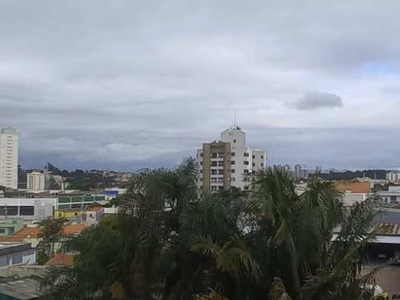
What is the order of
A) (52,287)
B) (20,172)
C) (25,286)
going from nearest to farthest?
(52,287), (25,286), (20,172)

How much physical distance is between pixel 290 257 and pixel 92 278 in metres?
3.19

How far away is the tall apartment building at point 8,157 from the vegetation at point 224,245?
5794 inches

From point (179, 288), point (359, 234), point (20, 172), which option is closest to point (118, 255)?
point (179, 288)

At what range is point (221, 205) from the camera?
8.91 metres

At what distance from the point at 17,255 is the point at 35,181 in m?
126

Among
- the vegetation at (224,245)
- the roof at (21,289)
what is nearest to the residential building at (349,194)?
the vegetation at (224,245)

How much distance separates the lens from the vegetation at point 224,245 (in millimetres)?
8070

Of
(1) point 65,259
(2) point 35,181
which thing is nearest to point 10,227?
(1) point 65,259

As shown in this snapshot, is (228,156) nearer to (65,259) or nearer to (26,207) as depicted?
(26,207)

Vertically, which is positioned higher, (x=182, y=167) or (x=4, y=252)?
(x=182, y=167)

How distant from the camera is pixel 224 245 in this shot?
26.8 ft

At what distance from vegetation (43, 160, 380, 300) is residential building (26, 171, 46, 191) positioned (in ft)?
503

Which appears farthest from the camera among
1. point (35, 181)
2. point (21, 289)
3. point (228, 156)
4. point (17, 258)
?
point (35, 181)

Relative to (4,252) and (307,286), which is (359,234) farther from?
(4,252)
